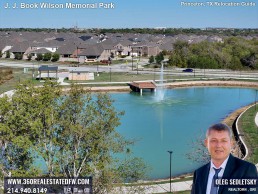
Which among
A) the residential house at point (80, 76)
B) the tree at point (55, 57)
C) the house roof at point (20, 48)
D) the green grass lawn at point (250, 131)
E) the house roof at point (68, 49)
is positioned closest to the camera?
the green grass lawn at point (250, 131)

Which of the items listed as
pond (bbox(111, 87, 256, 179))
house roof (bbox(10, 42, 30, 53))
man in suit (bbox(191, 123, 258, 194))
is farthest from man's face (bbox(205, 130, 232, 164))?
house roof (bbox(10, 42, 30, 53))

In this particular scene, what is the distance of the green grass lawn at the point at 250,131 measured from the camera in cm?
2216

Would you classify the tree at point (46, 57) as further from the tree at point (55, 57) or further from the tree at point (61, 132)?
the tree at point (61, 132)

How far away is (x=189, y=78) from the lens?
56.8 meters

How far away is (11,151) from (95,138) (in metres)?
2.53

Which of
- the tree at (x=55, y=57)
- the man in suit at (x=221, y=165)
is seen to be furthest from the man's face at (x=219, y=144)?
the tree at (x=55, y=57)

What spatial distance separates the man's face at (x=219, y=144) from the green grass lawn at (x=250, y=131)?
18.4m

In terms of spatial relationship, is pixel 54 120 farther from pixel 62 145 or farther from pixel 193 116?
pixel 193 116

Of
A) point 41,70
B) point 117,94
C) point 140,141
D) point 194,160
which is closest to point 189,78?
point 117,94

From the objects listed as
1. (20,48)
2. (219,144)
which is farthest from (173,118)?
(20,48)

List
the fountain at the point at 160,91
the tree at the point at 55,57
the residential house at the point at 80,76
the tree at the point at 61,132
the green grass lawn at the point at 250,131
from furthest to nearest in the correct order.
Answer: the tree at the point at 55,57, the residential house at the point at 80,76, the fountain at the point at 160,91, the green grass lawn at the point at 250,131, the tree at the point at 61,132

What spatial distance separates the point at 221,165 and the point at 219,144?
0.19 metres

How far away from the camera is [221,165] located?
3.05m

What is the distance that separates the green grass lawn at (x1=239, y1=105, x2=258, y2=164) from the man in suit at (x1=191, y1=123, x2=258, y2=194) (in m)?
18.3
